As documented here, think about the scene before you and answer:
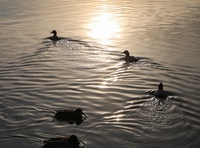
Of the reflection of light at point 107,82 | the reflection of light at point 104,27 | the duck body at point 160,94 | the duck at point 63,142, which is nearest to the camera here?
the duck at point 63,142

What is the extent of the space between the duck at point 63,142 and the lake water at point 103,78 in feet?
2.21

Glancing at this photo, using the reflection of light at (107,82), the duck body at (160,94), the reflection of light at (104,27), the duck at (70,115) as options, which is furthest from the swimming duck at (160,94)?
the reflection of light at (104,27)

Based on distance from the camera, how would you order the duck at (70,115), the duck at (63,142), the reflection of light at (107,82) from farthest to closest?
the reflection of light at (107,82), the duck at (70,115), the duck at (63,142)

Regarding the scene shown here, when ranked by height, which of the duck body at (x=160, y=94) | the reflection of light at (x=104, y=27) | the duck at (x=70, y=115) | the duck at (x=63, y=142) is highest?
the reflection of light at (x=104, y=27)

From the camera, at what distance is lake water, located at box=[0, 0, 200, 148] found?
1566 cm

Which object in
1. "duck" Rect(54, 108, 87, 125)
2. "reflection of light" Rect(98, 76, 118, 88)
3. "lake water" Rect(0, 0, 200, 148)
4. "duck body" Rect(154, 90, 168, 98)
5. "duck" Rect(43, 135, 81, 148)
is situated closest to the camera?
"duck" Rect(43, 135, 81, 148)

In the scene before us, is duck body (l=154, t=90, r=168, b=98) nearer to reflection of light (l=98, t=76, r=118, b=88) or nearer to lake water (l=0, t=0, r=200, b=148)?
lake water (l=0, t=0, r=200, b=148)

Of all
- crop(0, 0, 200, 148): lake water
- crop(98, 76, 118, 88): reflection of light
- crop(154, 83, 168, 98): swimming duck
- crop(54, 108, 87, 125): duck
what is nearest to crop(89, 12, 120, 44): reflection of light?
crop(0, 0, 200, 148): lake water

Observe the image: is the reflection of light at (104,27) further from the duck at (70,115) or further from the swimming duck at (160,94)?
the duck at (70,115)

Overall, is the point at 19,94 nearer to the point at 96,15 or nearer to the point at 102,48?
the point at 102,48

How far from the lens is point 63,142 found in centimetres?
1405

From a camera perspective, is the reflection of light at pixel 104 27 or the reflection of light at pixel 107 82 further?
the reflection of light at pixel 104 27

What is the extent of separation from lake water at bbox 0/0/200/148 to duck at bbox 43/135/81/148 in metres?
0.67

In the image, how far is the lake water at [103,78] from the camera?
51.4 ft
